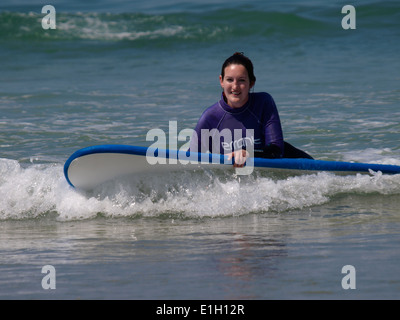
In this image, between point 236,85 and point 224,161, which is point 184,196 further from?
point 236,85

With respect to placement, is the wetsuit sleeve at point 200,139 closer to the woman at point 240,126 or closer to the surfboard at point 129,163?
the woman at point 240,126

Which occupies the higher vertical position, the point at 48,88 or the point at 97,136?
the point at 48,88

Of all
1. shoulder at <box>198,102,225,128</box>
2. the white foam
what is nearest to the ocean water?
the white foam

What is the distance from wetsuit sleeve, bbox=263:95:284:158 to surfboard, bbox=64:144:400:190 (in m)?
0.11

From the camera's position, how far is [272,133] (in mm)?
5496

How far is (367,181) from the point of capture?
568 centimetres

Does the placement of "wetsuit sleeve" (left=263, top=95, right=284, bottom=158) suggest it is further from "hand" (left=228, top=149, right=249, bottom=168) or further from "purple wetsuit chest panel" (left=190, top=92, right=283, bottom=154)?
"hand" (left=228, top=149, right=249, bottom=168)

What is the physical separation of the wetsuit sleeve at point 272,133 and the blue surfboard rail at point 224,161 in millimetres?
101

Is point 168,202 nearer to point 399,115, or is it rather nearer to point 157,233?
point 157,233

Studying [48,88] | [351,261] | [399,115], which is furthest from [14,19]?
[351,261]

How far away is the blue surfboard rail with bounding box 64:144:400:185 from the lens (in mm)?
5043

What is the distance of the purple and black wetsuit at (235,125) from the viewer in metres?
5.58

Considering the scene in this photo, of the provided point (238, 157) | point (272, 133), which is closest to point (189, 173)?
point (238, 157)

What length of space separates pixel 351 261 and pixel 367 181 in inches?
84.0
